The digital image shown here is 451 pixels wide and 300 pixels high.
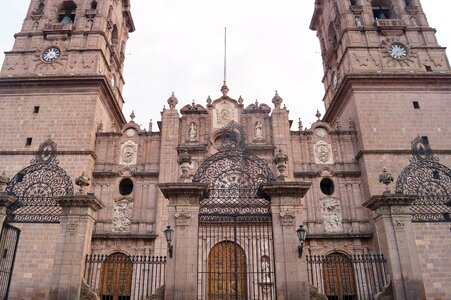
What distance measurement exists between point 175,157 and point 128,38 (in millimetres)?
17144

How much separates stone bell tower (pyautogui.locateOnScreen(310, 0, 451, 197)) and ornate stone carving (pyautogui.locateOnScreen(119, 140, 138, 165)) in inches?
512

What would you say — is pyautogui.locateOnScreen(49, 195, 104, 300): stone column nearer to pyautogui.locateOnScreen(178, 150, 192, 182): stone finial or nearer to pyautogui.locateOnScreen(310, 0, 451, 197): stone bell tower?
pyautogui.locateOnScreen(178, 150, 192, 182): stone finial

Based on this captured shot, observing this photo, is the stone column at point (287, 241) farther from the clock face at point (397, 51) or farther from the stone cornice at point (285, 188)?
the clock face at point (397, 51)

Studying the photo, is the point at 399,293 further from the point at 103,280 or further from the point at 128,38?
the point at 128,38

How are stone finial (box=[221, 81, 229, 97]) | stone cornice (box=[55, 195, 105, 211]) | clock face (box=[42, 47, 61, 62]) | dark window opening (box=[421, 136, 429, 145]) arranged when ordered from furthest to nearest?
clock face (box=[42, 47, 61, 62])
stone finial (box=[221, 81, 229, 97])
dark window opening (box=[421, 136, 429, 145])
stone cornice (box=[55, 195, 105, 211])

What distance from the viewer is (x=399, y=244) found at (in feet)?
41.2

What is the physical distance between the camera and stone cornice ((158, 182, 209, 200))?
507 inches

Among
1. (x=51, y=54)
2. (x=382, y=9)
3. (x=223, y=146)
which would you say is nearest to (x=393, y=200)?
(x=223, y=146)

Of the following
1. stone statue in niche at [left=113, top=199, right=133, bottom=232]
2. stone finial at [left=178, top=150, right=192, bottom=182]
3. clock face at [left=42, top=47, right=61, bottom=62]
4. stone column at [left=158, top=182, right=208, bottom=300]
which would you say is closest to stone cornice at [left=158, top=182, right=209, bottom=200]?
stone column at [left=158, top=182, right=208, bottom=300]

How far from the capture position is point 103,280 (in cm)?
2003

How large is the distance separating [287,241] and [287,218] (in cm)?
74

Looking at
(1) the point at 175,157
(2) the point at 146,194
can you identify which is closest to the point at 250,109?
(1) the point at 175,157

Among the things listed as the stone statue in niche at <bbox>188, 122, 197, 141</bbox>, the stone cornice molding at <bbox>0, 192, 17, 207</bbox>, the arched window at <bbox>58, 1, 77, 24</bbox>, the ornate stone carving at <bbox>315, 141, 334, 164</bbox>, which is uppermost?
the arched window at <bbox>58, 1, 77, 24</bbox>

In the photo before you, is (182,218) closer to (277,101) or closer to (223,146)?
(223,146)
